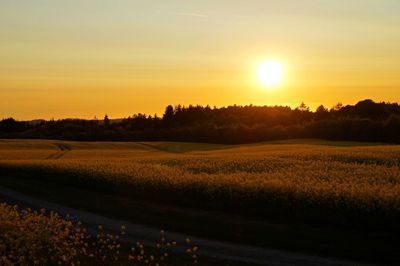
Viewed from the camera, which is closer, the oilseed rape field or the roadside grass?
the roadside grass

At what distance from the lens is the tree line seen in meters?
77.0

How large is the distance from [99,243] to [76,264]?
2.92 m

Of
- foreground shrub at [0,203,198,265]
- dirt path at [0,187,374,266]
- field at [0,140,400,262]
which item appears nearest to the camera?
foreground shrub at [0,203,198,265]

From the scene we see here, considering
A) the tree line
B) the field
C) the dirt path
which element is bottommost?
the dirt path

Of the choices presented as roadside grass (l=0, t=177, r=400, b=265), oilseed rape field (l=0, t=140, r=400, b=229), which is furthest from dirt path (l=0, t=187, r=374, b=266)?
oilseed rape field (l=0, t=140, r=400, b=229)

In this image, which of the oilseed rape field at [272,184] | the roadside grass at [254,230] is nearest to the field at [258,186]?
the oilseed rape field at [272,184]

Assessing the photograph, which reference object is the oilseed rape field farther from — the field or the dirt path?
the dirt path

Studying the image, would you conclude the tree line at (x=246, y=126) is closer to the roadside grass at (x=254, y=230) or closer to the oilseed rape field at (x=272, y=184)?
the oilseed rape field at (x=272, y=184)

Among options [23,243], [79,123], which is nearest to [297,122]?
[79,123]

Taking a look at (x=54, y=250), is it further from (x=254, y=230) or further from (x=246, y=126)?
(x=246, y=126)

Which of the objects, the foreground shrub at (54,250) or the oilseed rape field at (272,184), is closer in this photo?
the foreground shrub at (54,250)

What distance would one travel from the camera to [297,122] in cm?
10256

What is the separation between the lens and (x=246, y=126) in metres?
90.8

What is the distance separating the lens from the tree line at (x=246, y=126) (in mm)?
77038
